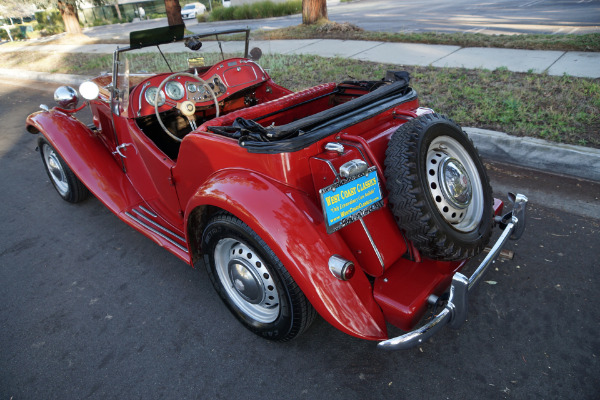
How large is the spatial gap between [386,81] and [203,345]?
234cm

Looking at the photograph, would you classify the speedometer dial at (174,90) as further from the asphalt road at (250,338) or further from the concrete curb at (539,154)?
the concrete curb at (539,154)

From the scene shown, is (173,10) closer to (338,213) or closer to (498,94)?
(498,94)

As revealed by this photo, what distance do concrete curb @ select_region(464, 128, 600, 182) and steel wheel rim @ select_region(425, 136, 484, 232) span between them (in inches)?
82.9

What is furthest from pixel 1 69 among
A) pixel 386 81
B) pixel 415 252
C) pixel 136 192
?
pixel 415 252

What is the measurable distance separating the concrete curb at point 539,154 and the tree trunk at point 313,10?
29.3 feet

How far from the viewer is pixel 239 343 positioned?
242 centimetres

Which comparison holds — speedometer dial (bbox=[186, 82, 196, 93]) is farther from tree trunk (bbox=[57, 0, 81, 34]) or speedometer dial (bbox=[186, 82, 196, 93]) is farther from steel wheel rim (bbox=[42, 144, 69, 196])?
tree trunk (bbox=[57, 0, 81, 34])

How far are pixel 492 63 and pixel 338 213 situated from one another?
624 centimetres

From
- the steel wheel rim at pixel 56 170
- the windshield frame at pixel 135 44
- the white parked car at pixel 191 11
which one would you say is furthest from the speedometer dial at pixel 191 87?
the white parked car at pixel 191 11

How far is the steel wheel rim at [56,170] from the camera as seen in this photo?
391 cm

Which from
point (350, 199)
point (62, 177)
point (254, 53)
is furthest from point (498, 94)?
point (62, 177)

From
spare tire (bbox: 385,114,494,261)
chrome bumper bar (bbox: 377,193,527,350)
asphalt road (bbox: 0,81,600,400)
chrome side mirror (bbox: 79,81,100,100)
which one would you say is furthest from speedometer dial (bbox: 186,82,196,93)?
chrome bumper bar (bbox: 377,193,527,350)

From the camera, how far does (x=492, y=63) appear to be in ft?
22.0

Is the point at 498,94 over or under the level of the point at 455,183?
under
